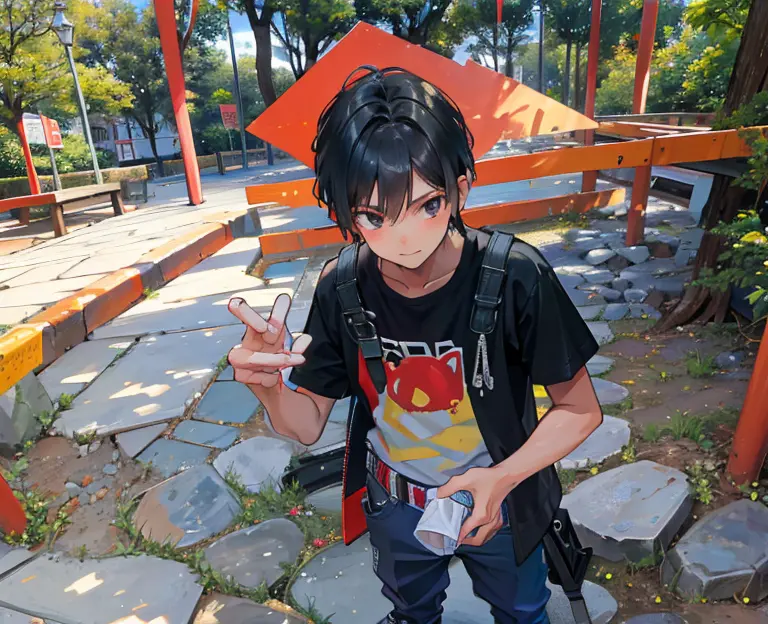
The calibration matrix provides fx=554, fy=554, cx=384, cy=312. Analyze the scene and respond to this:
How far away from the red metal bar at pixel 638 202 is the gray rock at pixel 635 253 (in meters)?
0.27

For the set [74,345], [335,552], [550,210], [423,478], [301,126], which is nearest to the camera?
[423,478]

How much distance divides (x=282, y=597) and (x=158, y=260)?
13.5ft

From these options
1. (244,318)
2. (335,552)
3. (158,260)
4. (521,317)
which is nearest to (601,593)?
(335,552)

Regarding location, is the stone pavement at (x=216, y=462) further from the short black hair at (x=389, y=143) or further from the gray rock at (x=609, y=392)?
the short black hair at (x=389, y=143)

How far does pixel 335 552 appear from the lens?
193 centimetres

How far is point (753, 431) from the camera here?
188 cm

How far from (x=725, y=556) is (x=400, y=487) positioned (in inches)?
46.5

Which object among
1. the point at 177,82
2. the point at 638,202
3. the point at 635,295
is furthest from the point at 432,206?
the point at 177,82

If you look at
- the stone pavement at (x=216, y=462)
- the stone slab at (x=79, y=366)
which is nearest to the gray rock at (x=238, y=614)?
the stone pavement at (x=216, y=462)

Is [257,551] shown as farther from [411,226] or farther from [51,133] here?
[51,133]

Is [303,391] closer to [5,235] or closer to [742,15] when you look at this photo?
[742,15]

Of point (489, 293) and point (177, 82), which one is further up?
point (177, 82)

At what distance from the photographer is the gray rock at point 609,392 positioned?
270 cm

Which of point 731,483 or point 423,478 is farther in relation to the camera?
point 731,483
